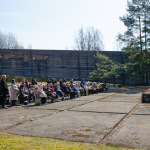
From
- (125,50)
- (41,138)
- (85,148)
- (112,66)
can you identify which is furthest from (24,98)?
(125,50)

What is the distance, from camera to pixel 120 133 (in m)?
5.43

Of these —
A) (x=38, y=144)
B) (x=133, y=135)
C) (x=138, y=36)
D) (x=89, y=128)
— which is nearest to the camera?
(x=38, y=144)

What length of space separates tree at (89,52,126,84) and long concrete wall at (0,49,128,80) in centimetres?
181

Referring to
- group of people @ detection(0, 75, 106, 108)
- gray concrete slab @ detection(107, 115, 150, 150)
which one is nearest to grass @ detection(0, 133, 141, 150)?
gray concrete slab @ detection(107, 115, 150, 150)

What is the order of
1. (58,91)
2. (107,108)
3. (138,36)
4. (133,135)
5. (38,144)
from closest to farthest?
(38,144) < (133,135) < (107,108) < (58,91) < (138,36)

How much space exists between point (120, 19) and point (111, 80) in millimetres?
9553

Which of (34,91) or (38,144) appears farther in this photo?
(34,91)

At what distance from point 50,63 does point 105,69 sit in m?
9.12

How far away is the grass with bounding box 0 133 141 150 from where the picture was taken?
427 cm

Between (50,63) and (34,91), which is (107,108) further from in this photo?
(50,63)

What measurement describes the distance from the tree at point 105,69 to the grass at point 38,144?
23.1 metres

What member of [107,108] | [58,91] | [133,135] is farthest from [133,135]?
[58,91]

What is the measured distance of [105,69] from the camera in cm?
2930

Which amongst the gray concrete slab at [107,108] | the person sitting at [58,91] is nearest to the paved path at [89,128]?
the gray concrete slab at [107,108]
